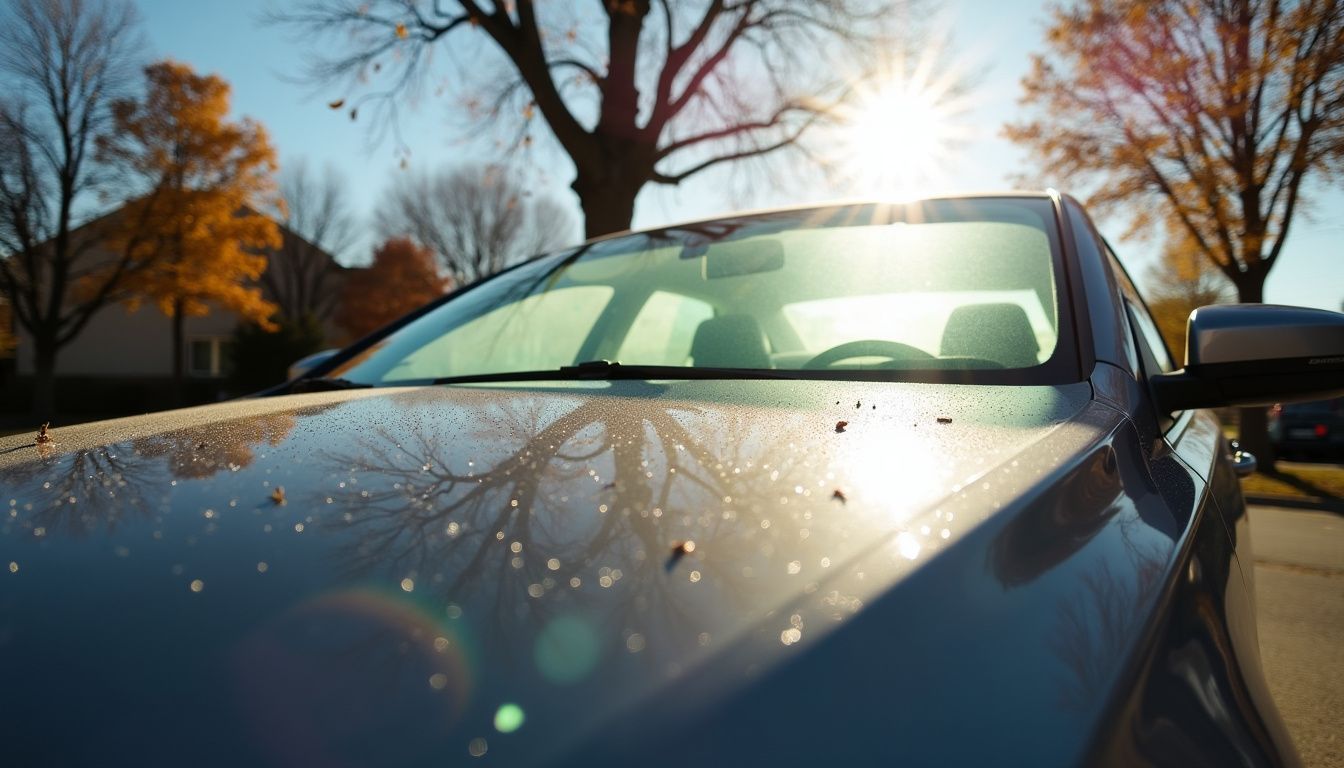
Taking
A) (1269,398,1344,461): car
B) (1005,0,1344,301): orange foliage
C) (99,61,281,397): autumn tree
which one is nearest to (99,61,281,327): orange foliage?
(99,61,281,397): autumn tree

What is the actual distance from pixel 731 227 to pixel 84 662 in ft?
6.22

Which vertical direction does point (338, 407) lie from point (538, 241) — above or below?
below

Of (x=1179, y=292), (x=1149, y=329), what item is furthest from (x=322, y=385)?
(x=1179, y=292)

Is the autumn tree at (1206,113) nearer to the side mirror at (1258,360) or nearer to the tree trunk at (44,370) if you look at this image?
the side mirror at (1258,360)

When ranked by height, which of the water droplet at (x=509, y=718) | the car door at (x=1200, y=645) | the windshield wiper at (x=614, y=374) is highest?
the windshield wiper at (x=614, y=374)

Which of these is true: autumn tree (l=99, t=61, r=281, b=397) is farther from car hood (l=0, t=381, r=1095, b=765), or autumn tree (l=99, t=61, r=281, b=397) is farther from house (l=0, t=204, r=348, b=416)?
car hood (l=0, t=381, r=1095, b=765)

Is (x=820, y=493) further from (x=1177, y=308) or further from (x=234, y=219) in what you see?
(x=1177, y=308)

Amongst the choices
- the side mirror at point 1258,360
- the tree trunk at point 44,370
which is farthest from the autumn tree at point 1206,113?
the tree trunk at point 44,370

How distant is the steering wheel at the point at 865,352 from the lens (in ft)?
5.48

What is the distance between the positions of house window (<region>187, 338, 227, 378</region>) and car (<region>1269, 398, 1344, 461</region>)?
35.5m

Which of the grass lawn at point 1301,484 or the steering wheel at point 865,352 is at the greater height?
the steering wheel at point 865,352

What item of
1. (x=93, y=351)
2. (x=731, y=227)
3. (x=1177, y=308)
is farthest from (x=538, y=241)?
(x=731, y=227)

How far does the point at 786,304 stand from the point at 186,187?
766 inches

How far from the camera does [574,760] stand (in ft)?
1.53
